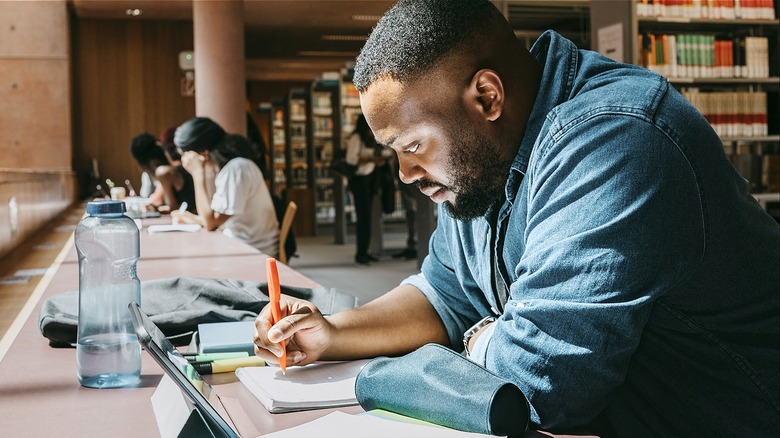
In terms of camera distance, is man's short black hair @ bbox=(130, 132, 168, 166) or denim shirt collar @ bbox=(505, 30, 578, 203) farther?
man's short black hair @ bbox=(130, 132, 168, 166)

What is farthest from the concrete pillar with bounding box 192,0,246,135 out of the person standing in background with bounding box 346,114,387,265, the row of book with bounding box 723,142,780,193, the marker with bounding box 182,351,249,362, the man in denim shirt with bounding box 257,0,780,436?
the man in denim shirt with bounding box 257,0,780,436

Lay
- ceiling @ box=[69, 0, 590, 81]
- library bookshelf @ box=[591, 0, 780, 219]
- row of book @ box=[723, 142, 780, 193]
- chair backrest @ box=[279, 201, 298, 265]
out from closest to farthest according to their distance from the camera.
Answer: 1. chair backrest @ box=[279, 201, 298, 265]
2. library bookshelf @ box=[591, 0, 780, 219]
3. row of book @ box=[723, 142, 780, 193]
4. ceiling @ box=[69, 0, 590, 81]

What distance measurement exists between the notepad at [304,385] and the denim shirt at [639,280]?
20cm

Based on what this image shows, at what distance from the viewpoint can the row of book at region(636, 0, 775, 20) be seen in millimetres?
5195

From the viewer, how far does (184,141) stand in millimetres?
4570

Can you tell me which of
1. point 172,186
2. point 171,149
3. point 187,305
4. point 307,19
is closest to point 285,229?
point 172,186

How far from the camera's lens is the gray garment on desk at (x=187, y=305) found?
1389mm

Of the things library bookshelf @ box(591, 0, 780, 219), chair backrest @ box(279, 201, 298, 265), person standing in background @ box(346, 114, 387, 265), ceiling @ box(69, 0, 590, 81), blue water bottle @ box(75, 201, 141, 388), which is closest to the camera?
blue water bottle @ box(75, 201, 141, 388)

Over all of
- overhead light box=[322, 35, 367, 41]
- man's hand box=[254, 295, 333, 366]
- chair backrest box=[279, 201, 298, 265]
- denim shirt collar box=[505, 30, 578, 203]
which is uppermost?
overhead light box=[322, 35, 367, 41]

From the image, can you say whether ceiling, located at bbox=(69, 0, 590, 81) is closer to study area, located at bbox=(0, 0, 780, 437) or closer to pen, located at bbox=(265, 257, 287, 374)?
study area, located at bbox=(0, 0, 780, 437)

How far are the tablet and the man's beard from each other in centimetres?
45

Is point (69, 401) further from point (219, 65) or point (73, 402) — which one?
point (219, 65)

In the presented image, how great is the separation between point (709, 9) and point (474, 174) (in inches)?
197

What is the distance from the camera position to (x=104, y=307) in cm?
113
